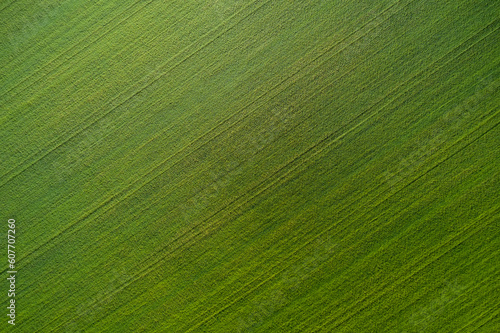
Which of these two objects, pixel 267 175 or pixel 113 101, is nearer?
pixel 267 175

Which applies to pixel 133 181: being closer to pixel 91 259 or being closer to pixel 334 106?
pixel 91 259

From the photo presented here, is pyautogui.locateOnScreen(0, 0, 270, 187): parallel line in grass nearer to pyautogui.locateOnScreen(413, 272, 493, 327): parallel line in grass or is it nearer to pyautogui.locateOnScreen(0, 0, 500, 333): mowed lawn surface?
pyautogui.locateOnScreen(0, 0, 500, 333): mowed lawn surface

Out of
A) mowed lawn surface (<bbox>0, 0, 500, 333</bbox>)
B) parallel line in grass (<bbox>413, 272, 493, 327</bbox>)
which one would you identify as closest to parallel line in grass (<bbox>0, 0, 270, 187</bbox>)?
mowed lawn surface (<bbox>0, 0, 500, 333</bbox>)

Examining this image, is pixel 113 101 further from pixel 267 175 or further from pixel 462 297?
pixel 462 297

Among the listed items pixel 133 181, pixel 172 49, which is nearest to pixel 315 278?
pixel 133 181

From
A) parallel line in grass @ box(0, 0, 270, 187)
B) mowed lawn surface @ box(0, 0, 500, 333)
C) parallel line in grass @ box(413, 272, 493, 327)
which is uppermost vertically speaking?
parallel line in grass @ box(0, 0, 270, 187)

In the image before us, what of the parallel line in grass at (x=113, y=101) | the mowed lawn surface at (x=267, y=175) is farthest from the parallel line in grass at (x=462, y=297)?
the parallel line in grass at (x=113, y=101)

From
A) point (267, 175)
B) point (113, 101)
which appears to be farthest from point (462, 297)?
point (113, 101)

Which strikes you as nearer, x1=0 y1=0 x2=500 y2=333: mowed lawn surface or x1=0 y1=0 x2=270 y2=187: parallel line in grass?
x1=0 y1=0 x2=500 y2=333: mowed lawn surface
